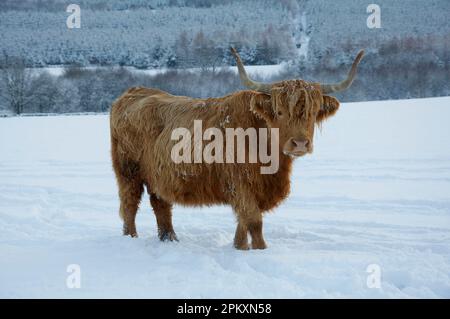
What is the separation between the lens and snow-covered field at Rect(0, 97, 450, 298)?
325 cm

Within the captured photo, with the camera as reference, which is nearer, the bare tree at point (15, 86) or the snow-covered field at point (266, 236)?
the snow-covered field at point (266, 236)

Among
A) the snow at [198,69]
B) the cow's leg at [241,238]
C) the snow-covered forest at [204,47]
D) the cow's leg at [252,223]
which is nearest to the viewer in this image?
the cow's leg at [252,223]

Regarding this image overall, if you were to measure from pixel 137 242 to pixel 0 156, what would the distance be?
A: 12401 millimetres

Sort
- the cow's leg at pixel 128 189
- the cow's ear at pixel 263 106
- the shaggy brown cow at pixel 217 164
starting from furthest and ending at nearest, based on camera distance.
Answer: the cow's leg at pixel 128 189 → the cow's ear at pixel 263 106 → the shaggy brown cow at pixel 217 164

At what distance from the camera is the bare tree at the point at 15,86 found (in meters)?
30.9

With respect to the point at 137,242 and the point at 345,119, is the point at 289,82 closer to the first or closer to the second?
the point at 137,242

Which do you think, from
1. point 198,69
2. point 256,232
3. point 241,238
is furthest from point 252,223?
point 198,69

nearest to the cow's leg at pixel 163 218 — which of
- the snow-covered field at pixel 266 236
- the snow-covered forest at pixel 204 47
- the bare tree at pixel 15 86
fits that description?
the snow-covered field at pixel 266 236

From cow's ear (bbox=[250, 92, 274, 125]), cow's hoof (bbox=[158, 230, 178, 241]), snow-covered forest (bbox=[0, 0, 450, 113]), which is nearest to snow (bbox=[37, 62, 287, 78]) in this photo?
snow-covered forest (bbox=[0, 0, 450, 113])

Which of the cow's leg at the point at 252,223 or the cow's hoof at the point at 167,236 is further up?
the cow's leg at the point at 252,223

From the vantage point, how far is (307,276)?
3346mm

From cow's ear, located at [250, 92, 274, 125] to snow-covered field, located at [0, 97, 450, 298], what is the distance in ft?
3.51

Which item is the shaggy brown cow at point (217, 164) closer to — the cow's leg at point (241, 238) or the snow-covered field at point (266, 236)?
the cow's leg at point (241, 238)
